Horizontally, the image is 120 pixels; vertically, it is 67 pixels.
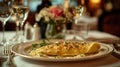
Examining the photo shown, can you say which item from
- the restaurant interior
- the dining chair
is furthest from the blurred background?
the restaurant interior

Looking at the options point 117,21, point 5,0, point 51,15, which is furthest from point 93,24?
point 5,0

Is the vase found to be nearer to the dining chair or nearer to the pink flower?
the pink flower

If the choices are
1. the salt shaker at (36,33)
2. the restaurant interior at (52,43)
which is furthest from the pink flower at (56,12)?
the salt shaker at (36,33)

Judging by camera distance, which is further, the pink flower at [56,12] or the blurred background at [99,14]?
the blurred background at [99,14]

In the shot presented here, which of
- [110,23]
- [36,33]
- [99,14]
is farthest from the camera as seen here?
[99,14]

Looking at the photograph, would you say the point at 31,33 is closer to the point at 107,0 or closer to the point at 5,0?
the point at 5,0

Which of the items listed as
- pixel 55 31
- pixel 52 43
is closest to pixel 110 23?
pixel 55 31

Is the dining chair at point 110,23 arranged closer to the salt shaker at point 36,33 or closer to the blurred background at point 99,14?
the blurred background at point 99,14

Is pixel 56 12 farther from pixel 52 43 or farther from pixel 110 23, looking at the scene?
pixel 110 23

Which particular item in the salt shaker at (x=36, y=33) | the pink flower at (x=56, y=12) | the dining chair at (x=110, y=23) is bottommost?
the dining chair at (x=110, y=23)
